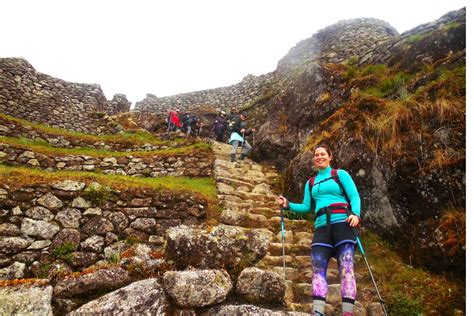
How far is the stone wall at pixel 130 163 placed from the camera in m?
9.63

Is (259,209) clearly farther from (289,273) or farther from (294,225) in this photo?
(289,273)

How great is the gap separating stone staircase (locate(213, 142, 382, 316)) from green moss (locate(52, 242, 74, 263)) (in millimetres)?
3192

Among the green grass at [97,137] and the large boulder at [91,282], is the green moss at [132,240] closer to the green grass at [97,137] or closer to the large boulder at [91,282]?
the large boulder at [91,282]

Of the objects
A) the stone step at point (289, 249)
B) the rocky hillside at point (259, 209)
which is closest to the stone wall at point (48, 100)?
the rocky hillside at point (259, 209)

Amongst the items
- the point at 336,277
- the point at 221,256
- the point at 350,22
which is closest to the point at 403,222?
the point at 336,277

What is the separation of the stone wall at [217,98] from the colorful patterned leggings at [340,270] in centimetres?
1928

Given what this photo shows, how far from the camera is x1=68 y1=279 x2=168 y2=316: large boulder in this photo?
277cm

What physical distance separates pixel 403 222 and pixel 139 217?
552 centimetres

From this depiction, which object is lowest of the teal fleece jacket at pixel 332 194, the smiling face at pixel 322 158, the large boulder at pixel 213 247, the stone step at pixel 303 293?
the stone step at pixel 303 293

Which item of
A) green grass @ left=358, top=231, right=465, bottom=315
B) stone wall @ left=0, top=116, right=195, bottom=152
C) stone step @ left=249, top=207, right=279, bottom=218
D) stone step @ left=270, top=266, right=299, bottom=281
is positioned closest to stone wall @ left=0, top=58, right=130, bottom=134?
stone wall @ left=0, top=116, right=195, bottom=152

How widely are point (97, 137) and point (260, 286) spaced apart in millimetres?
13455

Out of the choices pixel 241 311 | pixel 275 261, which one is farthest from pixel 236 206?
pixel 241 311

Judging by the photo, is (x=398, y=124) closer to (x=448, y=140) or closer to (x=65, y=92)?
(x=448, y=140)

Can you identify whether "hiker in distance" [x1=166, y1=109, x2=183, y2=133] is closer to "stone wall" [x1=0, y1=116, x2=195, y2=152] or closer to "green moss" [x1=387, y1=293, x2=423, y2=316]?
"stone wall" [x1=0, y1=116, x2=195, y2=152]
